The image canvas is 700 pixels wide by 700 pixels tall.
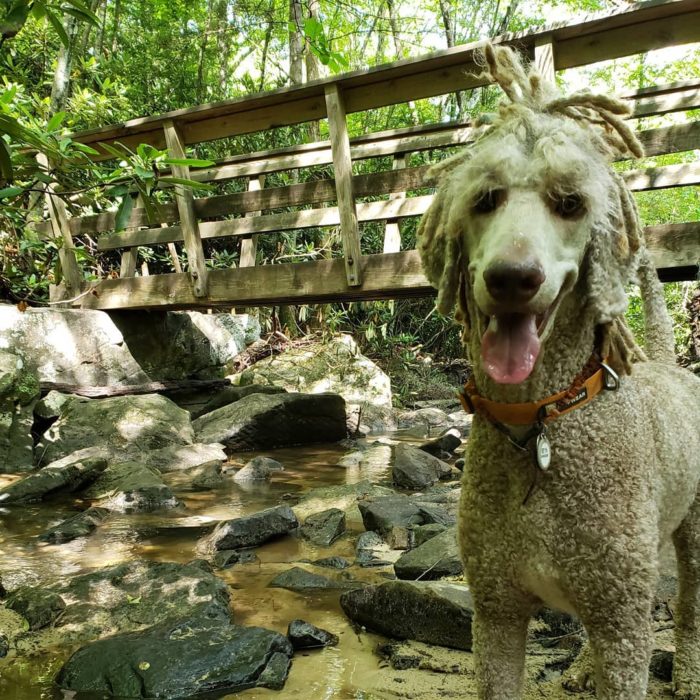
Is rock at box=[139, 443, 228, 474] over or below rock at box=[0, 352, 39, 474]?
below

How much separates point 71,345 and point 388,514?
16.2ft

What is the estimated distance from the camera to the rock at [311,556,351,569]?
377 centimetres

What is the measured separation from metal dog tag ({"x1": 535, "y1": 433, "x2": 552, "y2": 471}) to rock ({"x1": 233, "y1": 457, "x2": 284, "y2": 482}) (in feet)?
15.9

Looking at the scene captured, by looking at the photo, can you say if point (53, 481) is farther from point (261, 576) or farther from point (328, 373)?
point (328, 373)

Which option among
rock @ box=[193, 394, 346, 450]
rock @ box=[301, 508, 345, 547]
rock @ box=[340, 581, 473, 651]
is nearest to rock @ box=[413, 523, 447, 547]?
rock @ box=[301, 508, 345, 547]

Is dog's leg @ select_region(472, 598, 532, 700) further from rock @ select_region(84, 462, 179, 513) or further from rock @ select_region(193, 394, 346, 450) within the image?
rock @ select_region(193, 394, 346, 450)

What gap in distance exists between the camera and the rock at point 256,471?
6.14 meters

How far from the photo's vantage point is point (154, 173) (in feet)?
9.52

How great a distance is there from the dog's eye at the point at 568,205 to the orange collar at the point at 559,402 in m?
0.39

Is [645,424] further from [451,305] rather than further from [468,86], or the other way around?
[468,86]

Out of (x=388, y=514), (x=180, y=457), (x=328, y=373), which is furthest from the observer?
(x=328, y=373)

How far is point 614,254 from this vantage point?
1583mm

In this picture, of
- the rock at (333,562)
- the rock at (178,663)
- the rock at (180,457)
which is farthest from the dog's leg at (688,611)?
the rock at (180,457)

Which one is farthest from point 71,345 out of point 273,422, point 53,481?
point 53,481
